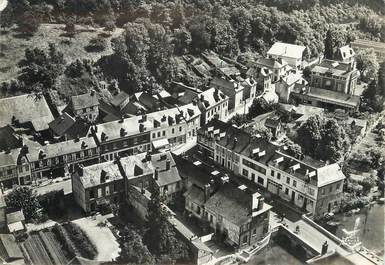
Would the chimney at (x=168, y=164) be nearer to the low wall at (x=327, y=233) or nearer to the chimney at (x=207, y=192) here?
the chimney at (x=207, y=192)

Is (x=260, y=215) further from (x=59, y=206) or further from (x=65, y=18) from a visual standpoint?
(x=65, y=18)

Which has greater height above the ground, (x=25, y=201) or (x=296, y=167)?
(x=296, y=167)

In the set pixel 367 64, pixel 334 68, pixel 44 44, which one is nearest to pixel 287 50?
pixel 334 68

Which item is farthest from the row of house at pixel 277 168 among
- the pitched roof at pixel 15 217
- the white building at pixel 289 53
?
the white building at pixel 289 53

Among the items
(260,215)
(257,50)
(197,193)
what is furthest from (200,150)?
(257,50)

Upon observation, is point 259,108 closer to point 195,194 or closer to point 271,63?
point 271,63

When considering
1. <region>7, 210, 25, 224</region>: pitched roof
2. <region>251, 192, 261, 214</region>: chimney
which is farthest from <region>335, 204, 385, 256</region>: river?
<region>7, 210, 25, 224</region>: pitched roof
